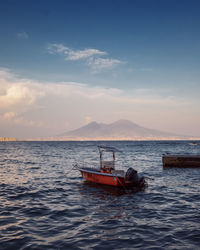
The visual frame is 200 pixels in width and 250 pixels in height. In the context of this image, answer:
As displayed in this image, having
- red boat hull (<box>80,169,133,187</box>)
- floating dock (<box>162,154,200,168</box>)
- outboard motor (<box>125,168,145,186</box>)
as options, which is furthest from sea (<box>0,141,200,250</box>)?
floating dock (<box>162,154,200,168</box>)

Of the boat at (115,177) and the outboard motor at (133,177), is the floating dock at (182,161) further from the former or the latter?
the outboard motor at (133,177)

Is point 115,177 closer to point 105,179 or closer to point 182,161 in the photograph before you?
point 105,179

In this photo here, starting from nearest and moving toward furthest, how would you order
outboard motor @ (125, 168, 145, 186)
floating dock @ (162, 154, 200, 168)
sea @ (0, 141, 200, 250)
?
sea @ (0, 141, 200, 250)
outboard motor @ (125, 168, 145, 186)
floating dock @ (162, 154, 200, 168)

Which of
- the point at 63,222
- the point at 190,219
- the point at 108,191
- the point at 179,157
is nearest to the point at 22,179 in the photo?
the point at 108,191

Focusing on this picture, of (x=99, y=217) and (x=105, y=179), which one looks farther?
(x=105, y=179)

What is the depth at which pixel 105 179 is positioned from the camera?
20.3 meters

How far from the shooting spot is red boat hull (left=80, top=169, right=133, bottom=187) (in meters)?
19.0

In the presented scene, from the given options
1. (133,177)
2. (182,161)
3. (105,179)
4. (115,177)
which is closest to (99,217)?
(115,177)

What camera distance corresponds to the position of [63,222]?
11164 mm

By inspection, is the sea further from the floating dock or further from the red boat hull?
the floating dock

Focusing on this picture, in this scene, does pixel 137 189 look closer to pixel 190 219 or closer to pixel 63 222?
pixel 190 219

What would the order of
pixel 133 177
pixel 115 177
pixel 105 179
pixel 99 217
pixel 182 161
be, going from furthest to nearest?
pixel 182 161 < pixel 105 179 < pixel 115 177 < pixel 133 177 < pixel 99 217

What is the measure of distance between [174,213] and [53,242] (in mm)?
7413

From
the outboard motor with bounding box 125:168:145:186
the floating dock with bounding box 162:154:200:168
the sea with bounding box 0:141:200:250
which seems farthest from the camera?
the floating dock with bounding box 162:154:200:168
